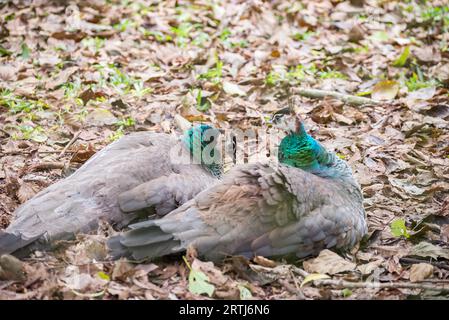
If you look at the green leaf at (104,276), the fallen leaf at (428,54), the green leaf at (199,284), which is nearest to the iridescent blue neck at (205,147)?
the green leaf at (199,284)

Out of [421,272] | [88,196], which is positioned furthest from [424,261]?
[88,196]

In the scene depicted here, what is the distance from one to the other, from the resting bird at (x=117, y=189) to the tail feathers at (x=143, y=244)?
44 cm

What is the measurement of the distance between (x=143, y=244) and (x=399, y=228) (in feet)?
5.99

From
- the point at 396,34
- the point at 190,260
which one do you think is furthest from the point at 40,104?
the point at 396,34

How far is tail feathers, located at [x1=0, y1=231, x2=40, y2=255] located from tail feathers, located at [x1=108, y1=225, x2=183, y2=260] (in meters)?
0.53

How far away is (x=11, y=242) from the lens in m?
3.80

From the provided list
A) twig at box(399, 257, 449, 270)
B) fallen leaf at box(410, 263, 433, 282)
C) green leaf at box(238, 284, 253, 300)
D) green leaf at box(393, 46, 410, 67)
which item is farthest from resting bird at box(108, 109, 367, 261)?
green leaf at box(393, 46, 410, 67)

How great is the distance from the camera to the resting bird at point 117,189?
4004mm

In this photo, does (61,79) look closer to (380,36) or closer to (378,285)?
(380,36)

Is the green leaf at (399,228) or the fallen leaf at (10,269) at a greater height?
the fallen leaf at (10,269)

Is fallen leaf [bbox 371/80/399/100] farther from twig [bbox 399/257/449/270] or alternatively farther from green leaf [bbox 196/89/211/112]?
twig [bbox 399/257/449/270]

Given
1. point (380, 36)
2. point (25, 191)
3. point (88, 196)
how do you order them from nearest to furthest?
1. point (88, 196)
2. point (25, 191)
3. point (380, 36)

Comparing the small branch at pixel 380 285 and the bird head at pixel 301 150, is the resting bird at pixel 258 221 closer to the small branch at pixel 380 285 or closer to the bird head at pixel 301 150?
the bird head at pixel 301 150

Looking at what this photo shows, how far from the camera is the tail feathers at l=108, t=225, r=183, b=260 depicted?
3.73 m
